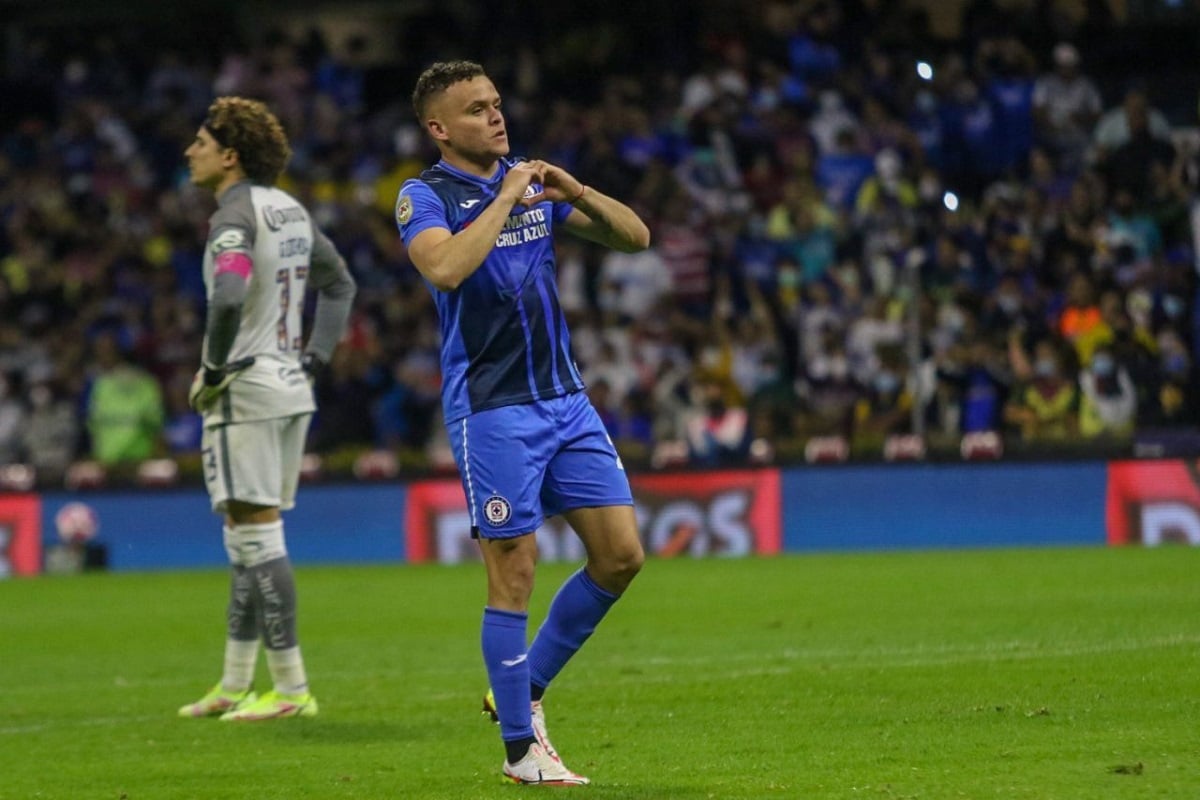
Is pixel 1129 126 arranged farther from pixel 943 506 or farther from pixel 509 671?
pixel 509 671

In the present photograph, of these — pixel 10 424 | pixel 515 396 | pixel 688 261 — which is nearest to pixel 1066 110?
pixel 688 261

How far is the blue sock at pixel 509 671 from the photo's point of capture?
6.19 m

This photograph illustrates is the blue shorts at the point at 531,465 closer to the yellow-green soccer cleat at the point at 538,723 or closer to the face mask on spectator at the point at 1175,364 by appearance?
the yellow-green soccer cleat at the point at 538,723

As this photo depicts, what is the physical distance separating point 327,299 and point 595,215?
2.73 metres

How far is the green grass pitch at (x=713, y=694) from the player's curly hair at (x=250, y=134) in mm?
2362

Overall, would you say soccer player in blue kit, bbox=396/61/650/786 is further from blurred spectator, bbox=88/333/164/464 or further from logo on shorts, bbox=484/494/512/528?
blurred spectator, bbox=88/333/164/464

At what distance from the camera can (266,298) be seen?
337 inches

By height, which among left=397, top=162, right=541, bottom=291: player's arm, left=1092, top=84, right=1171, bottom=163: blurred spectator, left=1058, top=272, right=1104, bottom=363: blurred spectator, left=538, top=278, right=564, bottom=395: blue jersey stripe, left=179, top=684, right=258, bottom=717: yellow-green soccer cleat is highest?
left=1092, top=84, right=1171, bottom=163: blurred spectator

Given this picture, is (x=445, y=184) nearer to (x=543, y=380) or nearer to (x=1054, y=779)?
(x=543, y=380)

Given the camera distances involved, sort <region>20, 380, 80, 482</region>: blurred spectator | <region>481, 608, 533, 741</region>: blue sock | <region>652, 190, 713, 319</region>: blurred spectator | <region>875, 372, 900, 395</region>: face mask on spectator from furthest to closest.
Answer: <region>20, 380, 80, 482</region>: blurred spectator
<region>652, 190, 713, 319</region>: blurred spectator
<region>875, 372, 900, 395</region>: face mask on spectator
<region>481, 608, 533, 741</region>: blue sock

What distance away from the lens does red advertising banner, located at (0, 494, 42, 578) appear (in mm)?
19219

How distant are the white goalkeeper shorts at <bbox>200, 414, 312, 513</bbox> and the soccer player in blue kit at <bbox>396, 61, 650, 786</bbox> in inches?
84.2

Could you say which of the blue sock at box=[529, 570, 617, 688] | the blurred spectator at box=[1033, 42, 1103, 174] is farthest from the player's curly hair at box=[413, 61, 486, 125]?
the blurred spectator at box=[1033, 42, 1103, 174]

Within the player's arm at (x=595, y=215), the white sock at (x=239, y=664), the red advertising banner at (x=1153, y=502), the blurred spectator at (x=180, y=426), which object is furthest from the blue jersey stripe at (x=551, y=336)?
the blurred spectator at (x=180, y=426)
